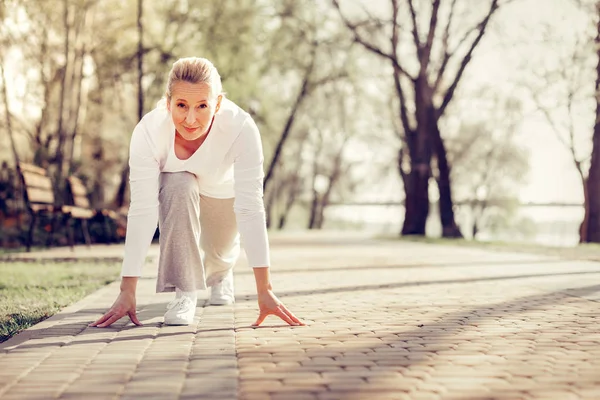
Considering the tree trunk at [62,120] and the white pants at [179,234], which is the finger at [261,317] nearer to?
the white pants at [179,234]

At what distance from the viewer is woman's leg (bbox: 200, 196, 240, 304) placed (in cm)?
495

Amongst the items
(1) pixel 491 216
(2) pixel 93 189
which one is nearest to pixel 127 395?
(2) pixel 93 189

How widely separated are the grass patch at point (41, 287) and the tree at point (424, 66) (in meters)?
12.9

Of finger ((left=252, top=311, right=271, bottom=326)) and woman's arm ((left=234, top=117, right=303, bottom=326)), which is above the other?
woman's arm ((left=234, top=117, right=303, bottom=326))

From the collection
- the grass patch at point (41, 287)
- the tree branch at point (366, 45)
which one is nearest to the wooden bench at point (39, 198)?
the grass patch at point (41, 287)

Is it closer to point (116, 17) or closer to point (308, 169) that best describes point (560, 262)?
point (116, 17)

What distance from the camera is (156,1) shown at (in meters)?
21.7

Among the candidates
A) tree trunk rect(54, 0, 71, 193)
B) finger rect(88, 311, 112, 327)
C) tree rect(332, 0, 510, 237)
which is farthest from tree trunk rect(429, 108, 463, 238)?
finger rect(88, 311, 112, 327)

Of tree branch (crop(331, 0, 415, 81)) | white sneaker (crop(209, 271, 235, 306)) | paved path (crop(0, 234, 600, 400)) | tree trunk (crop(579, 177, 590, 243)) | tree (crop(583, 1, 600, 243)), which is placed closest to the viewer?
paved path (crop(0, 234, 600, 400))

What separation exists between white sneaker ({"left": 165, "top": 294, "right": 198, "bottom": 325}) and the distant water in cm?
1336

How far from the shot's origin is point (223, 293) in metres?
5.25

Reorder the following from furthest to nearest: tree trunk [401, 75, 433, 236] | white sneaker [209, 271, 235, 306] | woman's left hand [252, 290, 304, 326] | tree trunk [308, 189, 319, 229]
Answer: tree trunk [308, 189, 319, 229]
tree trunk [401, 75, 433, 236]
white sneaker [209, 271, 235, 306]
woman's left hand [252, 290, 304, 326]

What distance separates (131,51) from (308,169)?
22.6m

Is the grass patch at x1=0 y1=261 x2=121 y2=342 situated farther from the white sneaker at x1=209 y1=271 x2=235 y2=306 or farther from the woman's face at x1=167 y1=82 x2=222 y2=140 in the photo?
the woman's face at x1=167 y1=82 x2=222 y2=140
